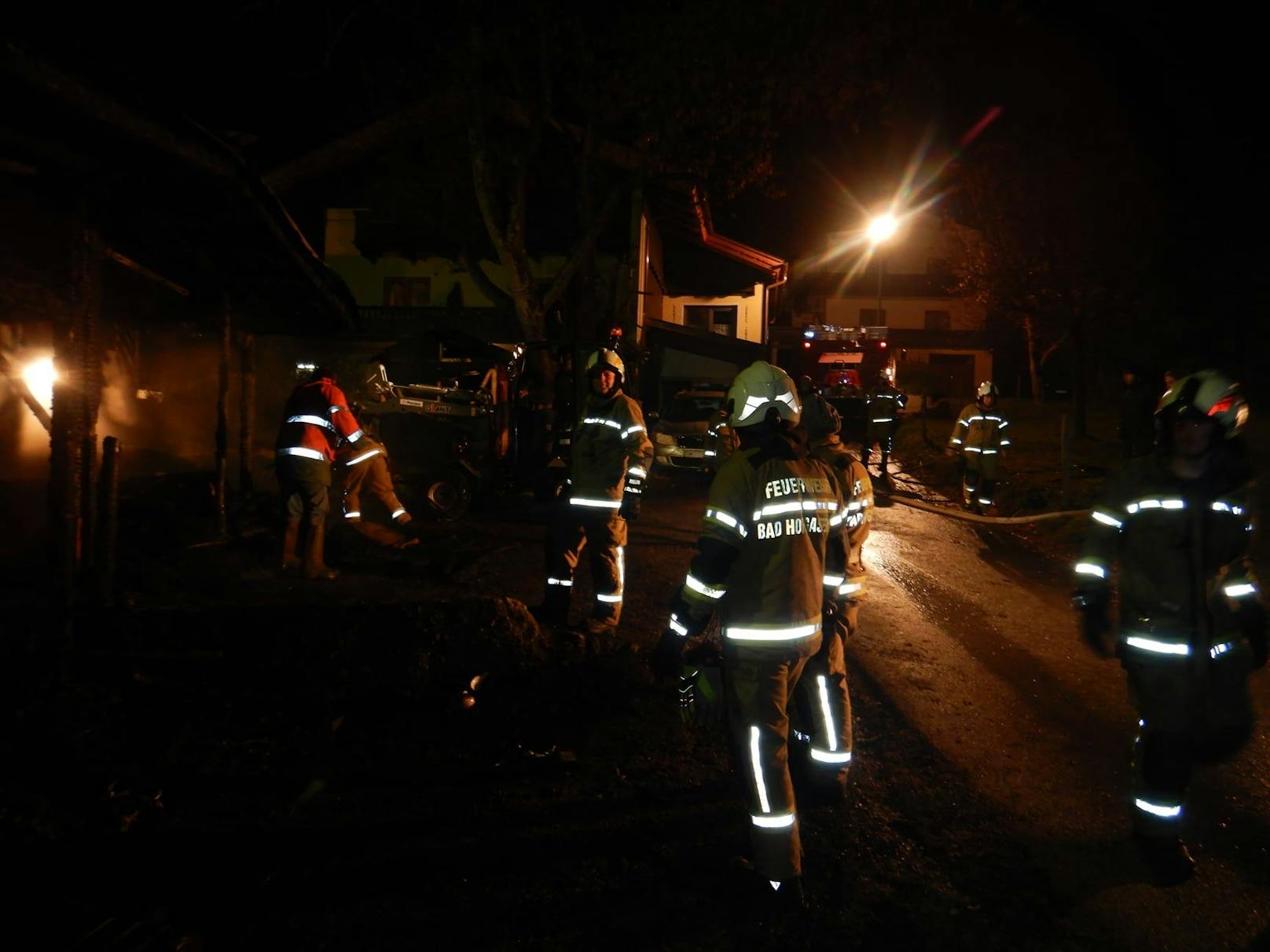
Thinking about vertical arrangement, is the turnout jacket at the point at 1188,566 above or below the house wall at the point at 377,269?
below

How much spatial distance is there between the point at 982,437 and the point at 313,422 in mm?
9433

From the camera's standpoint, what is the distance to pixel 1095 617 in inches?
148

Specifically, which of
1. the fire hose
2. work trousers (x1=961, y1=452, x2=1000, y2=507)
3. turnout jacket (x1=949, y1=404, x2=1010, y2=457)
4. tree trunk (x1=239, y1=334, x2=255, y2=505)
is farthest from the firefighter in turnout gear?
work trousers (x1=961, y1=452, x2=1000, y2=507)

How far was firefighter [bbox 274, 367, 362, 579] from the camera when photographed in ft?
25.3

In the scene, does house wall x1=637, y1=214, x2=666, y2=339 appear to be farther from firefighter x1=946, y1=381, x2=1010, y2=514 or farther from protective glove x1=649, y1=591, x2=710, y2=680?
protective glove x1=649, y1=591, x2=710, y2=680

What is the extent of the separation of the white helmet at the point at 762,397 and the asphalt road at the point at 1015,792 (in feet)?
6.35

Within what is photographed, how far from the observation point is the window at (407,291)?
24188 millimetres

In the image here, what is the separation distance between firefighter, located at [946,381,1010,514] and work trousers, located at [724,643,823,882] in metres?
10.4

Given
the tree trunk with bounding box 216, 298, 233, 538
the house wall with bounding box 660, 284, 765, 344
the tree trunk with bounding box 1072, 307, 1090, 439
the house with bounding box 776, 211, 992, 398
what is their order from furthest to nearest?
1. the house with bounding box 776, 211, 992, 398
2. the house wall with bounding box 660, 284, 765, 344
3. the tree trunk with bounding box 1072, 307, 1090, 439
4. the tree trunk with bounding box 216, 298, 233, 538

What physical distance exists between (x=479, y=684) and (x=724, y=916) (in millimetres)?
2314

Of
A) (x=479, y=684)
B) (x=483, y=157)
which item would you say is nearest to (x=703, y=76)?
(x=483, y=157)

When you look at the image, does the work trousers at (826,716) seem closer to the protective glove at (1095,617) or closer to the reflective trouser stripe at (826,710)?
the reflective trouser stripe at (826,710)

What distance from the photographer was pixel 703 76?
1548 centimetres

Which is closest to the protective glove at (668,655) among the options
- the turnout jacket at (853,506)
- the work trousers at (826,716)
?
the work trousers at (826,716)
